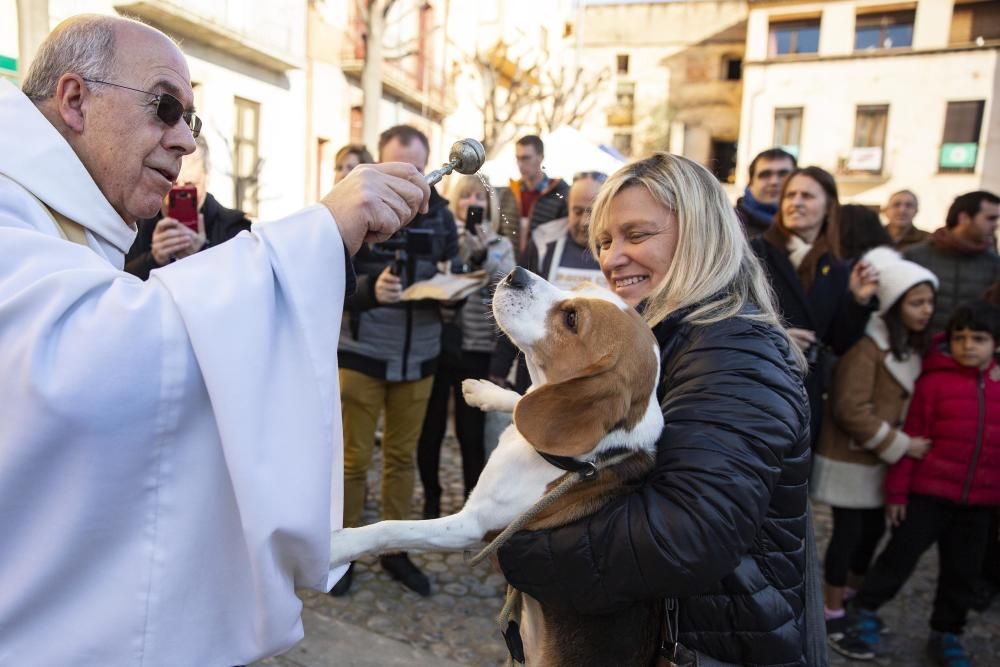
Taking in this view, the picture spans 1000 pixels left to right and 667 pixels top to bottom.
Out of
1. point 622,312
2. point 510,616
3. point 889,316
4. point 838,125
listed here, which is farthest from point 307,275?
point 838,125

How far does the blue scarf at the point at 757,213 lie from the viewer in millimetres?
4598

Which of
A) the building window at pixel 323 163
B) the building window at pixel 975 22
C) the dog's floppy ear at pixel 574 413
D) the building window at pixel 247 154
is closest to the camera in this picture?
the dog's floppy ear at pixel 574 413

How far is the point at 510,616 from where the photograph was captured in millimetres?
2041

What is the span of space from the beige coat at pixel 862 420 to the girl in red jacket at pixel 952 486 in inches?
4.4

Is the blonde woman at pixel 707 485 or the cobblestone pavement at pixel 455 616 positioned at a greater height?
the blonde woman at pixel 707 485

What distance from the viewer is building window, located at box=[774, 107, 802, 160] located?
2912 centimetres

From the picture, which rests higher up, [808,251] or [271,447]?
[808,251]

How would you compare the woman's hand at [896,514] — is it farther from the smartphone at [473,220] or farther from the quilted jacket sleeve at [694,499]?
the smartphone at [473,220]

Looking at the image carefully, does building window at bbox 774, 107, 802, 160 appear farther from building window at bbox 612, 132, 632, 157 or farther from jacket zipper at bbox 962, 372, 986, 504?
jacket zipper at bbox 962, 372, 986, 504

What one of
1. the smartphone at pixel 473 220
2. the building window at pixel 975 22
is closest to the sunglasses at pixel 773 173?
the smartphone at pixel 473 220

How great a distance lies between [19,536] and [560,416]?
108cm

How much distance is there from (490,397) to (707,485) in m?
0.90

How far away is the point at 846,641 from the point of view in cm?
389

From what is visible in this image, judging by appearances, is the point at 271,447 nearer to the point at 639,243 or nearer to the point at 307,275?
the point at 307,275
